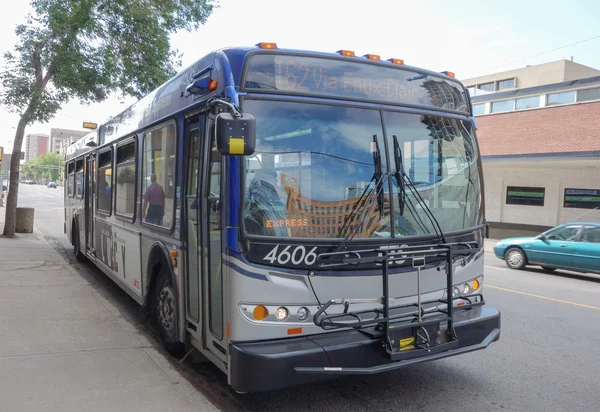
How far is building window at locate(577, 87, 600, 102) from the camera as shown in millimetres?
21031

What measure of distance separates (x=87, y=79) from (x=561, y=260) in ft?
44.0

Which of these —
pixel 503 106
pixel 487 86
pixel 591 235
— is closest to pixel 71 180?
pixel 591 235

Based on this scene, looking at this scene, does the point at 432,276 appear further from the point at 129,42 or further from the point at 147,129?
the point at 129,42

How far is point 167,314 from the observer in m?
5.60

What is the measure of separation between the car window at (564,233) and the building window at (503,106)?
12.9 meters

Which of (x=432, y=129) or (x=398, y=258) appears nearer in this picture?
(x=398, y=258)

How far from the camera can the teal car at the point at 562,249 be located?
39.9ft

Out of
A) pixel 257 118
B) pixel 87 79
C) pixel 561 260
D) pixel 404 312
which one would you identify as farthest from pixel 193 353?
pixel 87 79

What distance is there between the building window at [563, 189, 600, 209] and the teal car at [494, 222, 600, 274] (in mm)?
9751

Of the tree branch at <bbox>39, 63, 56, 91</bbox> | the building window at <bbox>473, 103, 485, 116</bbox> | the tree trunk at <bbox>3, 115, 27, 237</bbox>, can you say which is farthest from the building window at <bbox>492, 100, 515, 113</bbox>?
the tree trunk at <bbox>3, 115, 27, 237</bbox>

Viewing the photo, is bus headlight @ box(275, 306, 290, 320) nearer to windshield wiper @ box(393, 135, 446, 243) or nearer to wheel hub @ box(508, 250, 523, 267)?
windshield wiper @ box(393, 135, 446, 243)

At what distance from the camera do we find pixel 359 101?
4.46 metres

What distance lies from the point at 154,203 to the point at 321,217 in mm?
2550

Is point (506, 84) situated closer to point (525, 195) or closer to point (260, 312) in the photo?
point (525, 195)
